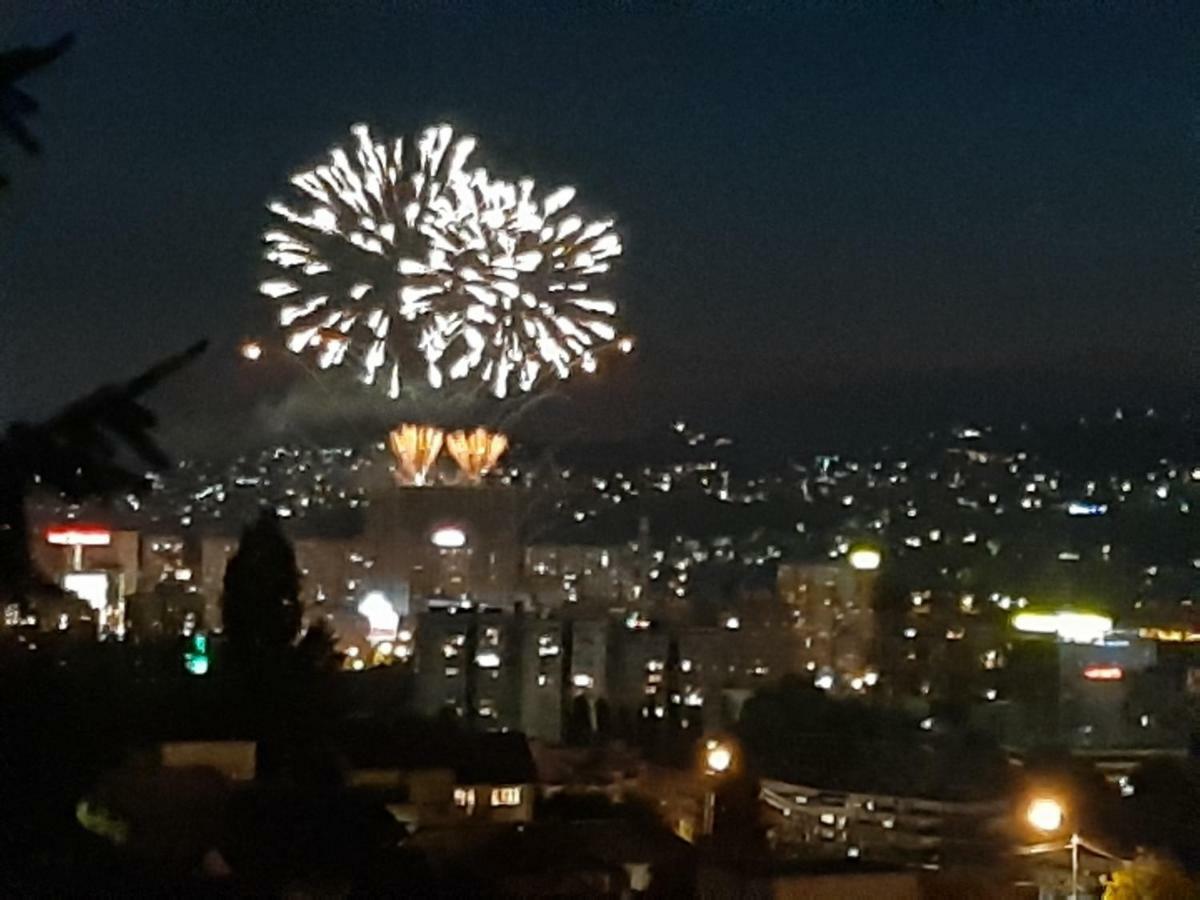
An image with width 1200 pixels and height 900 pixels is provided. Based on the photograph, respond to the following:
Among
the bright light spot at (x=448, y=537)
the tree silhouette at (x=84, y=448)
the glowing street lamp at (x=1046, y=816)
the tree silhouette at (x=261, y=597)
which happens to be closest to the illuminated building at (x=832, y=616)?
the bright light spot at (x=448, y=537)

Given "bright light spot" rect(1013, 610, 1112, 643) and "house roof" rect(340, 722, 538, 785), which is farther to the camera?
"bright light spot" rect(1013, 610, 1112, 643)

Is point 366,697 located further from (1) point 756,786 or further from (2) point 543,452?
(2) point 543,452

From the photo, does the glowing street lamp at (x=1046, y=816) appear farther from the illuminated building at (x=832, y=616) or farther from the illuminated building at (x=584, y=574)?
the illuminated building at (x=584, y=574)

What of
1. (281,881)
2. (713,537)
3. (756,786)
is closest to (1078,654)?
(756,786)

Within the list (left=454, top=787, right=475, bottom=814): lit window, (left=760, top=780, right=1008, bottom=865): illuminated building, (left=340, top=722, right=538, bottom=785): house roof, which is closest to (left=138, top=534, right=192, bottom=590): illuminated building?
(left=760, top=780, right=1008, bottom=865): illuminated building

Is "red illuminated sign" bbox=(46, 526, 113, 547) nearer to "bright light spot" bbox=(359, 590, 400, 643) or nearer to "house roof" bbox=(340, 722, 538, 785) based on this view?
"house roof" bbox=(340, 722, 538, 785)

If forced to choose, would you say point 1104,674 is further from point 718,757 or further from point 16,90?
point 16,90

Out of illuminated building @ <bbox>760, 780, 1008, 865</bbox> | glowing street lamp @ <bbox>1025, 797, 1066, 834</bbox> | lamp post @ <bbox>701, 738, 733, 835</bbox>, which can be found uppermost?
glowing street lamp @ <bbox>1025, 797, 1066, 834</bbox>
